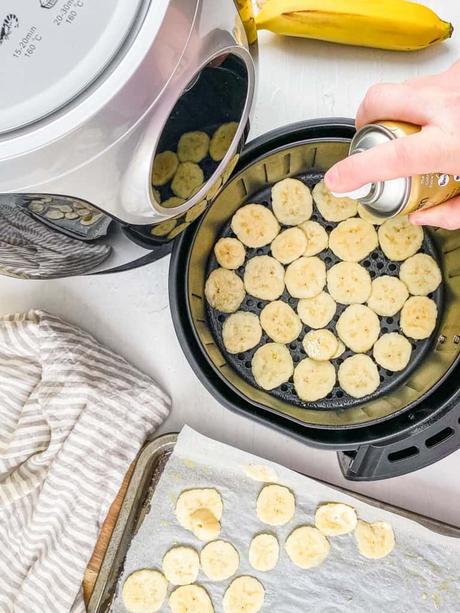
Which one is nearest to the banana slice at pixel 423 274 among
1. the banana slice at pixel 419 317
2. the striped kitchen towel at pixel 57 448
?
the banana slice at pixel 419 317

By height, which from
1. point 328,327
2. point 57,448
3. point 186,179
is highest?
point 186,179

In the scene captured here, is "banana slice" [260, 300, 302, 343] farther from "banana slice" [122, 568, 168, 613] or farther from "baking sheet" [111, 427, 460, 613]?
"banana slice" [122, 568, 168, 613]

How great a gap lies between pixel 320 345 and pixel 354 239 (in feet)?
0.61

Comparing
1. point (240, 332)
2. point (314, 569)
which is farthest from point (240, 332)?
point (314, 569)

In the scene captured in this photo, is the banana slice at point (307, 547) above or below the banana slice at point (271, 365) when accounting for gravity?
below

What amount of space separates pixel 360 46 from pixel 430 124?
40cm

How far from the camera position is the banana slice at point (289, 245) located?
3.37 ft

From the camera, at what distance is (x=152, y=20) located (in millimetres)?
447

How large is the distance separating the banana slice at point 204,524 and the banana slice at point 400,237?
21.1 inches

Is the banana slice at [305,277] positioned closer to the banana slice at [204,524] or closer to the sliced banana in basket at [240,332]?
the sliced banana in basket at [240,332]

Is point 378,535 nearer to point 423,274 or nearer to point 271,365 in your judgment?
point 271,365

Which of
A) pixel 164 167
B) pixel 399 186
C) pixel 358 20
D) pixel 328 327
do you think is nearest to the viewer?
pixel 164 167

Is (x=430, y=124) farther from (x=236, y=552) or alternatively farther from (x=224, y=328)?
(x=236, y=552)

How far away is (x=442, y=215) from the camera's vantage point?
0.77 metres
